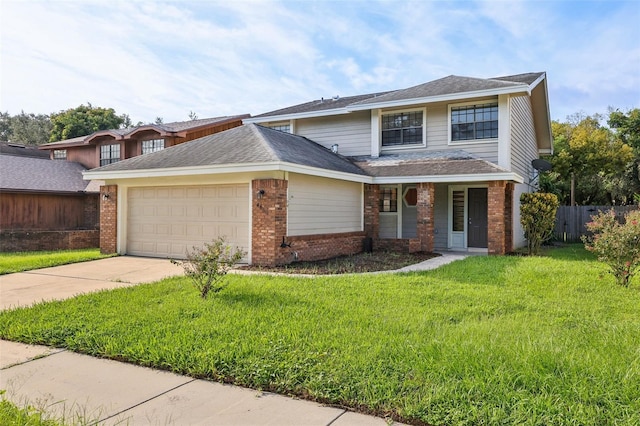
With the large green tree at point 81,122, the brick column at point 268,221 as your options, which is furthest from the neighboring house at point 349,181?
the large green tree at point 81,122

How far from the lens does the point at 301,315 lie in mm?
5609

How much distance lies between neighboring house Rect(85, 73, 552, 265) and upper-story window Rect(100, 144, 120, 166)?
31.7ft

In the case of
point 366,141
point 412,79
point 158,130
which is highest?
point 412,79

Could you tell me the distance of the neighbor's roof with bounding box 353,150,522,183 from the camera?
41.1 ft

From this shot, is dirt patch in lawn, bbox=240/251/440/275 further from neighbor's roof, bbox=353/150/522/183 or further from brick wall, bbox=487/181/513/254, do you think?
neighbor's roof, bbox=353/150/522/183

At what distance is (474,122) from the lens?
1448cm

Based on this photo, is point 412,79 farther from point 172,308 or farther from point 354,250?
point 172,308

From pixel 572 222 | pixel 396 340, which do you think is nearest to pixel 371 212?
pixel 396 340

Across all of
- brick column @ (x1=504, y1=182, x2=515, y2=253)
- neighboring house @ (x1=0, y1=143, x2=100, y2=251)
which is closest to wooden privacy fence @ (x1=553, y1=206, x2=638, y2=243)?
brick column @ (x1=504, y1=182, x2=515, y2=253)

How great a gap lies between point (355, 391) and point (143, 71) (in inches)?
408

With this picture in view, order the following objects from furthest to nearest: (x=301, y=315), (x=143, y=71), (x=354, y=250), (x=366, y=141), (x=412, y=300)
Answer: (x=366, y=141)
(x=354, y=250)
(x=143, y=71)
(x=412, y=300)
(x=301, y=315)

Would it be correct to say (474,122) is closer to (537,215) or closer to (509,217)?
(509,217)

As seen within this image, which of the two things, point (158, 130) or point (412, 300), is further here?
point (158, 130)

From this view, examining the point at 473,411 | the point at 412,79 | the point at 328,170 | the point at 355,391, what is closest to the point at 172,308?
the point at 355,391
